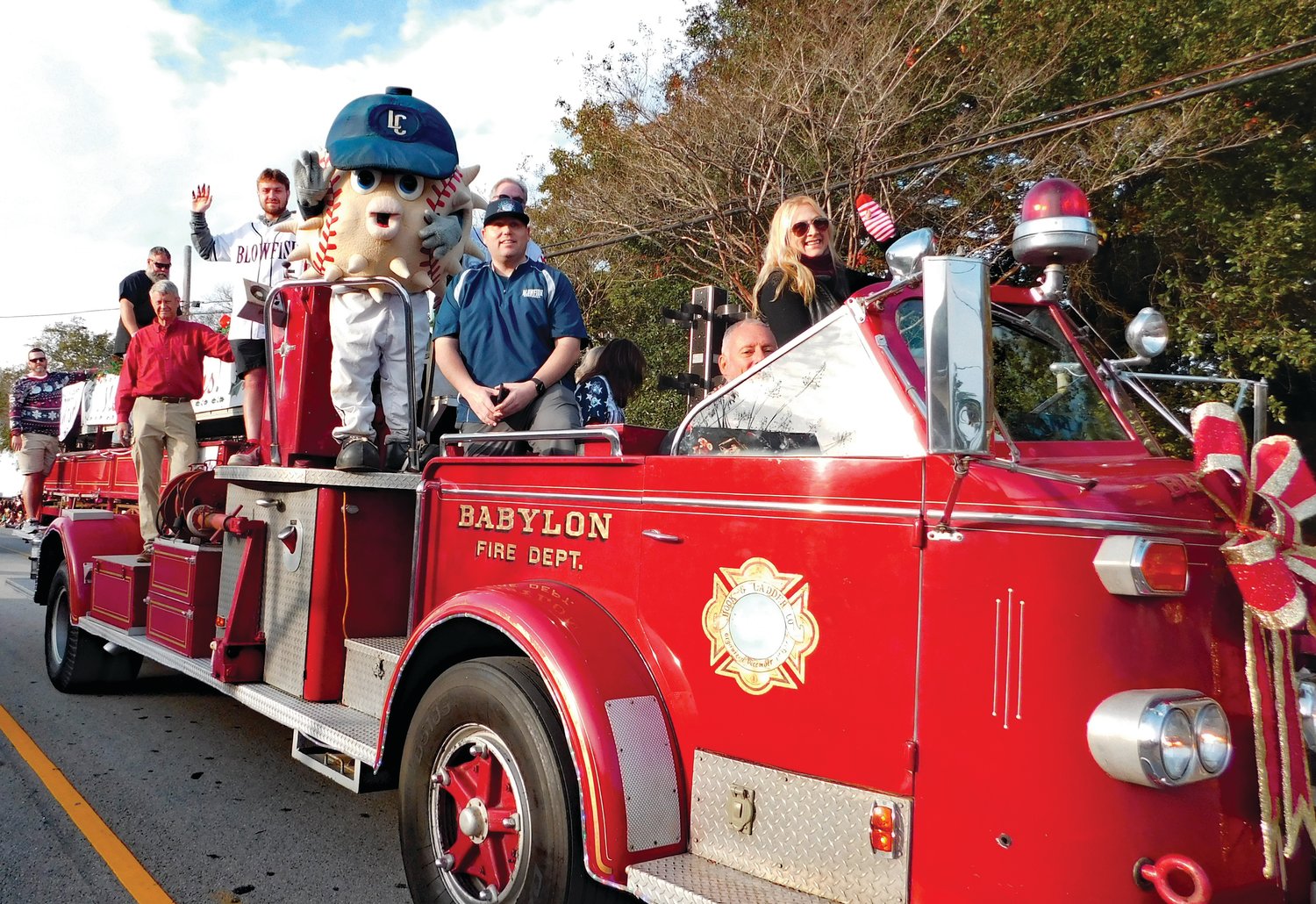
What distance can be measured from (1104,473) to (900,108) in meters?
13.0

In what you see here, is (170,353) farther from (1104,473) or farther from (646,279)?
(646,279)

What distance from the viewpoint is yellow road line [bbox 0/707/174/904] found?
3.43 meters

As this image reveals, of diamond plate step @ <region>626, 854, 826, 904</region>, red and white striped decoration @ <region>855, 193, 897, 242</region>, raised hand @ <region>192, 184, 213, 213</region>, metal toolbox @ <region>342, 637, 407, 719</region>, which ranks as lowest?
diamond plate step @ <region>626, 854, 826, 904</region>

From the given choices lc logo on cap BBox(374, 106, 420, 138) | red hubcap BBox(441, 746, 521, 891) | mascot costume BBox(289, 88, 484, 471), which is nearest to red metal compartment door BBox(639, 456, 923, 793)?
red hubcap BBox(441, 746, 521, 891)

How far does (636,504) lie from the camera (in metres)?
2.79

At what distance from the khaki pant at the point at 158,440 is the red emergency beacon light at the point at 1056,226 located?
18.0 ft

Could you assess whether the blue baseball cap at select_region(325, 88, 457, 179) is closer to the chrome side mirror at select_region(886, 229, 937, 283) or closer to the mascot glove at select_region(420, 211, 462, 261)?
the mascot glove at select_region(420, 211, 462, 261)

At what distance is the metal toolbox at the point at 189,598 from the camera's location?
15.2 ft

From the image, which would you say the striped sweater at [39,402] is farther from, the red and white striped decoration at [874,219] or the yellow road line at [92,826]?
the red and white striped decoration at [874,219]

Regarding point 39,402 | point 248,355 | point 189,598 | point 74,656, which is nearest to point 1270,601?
point 189,598

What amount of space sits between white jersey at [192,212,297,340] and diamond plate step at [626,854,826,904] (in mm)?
5120

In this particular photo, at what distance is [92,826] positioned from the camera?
4.02 meters

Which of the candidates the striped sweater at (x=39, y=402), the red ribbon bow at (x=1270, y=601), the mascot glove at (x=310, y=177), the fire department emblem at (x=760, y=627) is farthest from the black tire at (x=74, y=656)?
the striped sweater at (x=39, y=402)

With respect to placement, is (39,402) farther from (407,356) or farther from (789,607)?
(789,607)
